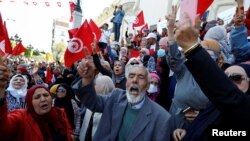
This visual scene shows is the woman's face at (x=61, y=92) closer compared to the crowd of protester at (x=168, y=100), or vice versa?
the crowd of protester at (x=168, y=100)

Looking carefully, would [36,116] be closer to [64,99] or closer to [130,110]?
[130,110]

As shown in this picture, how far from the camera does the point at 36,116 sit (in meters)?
3.79

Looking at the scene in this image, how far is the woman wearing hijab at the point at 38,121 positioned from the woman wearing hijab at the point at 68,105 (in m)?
1.21

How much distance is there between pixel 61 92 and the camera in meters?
5.79

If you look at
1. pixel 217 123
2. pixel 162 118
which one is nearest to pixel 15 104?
pixel 162 118

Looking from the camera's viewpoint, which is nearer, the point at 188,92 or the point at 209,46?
the point at 188,92

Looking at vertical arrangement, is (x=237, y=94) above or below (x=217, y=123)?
above

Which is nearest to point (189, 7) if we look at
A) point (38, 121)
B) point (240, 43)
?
point (240, 43)

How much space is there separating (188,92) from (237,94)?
62.2 inches

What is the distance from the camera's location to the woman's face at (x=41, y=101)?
3857 millimetres

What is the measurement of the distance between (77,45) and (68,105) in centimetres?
123

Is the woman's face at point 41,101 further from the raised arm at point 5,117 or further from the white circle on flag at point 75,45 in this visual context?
the white circle on flag at point 75,45

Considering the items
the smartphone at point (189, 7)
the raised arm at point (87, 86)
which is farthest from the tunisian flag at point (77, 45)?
the smartphone at point (189, 7)

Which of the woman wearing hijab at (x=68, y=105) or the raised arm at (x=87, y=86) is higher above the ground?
the raised arm at (x=87, y=86)
